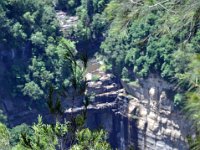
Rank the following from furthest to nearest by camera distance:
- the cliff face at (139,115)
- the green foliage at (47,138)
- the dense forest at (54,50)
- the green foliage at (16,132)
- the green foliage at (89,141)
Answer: the cliff face at (139,115)
the dense forest at (54,50)
the green foliage at (16,132)
the green foliage at (89,141)
the green foliage at (47,138)

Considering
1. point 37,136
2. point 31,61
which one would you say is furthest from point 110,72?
point 37,136

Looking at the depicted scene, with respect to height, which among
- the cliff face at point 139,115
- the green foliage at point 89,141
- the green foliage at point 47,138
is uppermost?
the green foliage at point 47,138

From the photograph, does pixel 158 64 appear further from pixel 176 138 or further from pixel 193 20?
pixel 193 20

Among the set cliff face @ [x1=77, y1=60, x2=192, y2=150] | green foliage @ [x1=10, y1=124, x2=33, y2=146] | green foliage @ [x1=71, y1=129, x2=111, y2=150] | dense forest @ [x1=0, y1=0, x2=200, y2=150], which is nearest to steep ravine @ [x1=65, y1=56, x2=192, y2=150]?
cliff face @ [x1=77, y1=60, x2=192, y2=150]

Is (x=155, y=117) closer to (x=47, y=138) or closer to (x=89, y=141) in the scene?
(x=89, y=141)

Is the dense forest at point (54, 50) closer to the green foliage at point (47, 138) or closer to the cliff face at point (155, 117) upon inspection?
the cliff face at point (155, 117)

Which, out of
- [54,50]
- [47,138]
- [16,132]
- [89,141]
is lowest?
[16,132]

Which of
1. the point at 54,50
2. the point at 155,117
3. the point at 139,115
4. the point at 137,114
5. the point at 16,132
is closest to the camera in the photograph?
the point at 16,132

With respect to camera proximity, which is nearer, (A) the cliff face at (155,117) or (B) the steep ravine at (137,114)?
(A) the cliff face at (155,117)

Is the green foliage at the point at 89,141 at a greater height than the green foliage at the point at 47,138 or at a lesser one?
lesser

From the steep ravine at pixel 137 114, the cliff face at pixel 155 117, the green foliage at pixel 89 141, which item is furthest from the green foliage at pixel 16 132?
the green foliage at pixel 89 141

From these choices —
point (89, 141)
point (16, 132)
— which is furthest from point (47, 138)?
point (16, 132)
